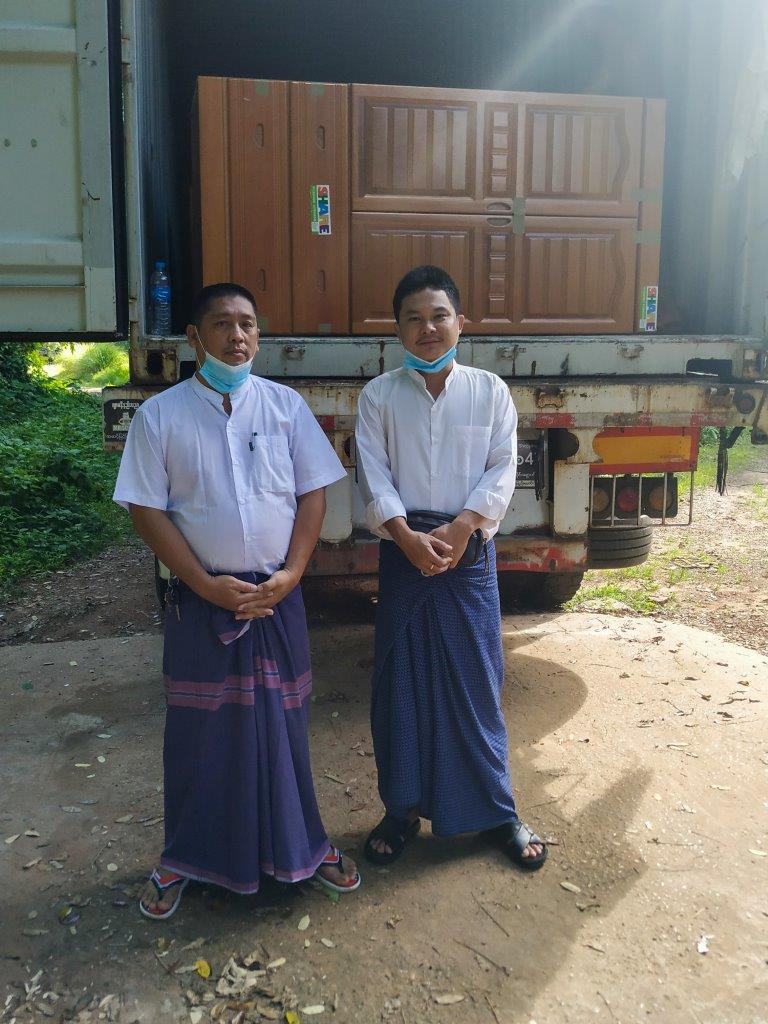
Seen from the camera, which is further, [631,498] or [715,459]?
[715,459]

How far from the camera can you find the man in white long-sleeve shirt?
2.49 m

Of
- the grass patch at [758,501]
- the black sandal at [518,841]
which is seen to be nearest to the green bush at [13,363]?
the grass patch at [758,501]

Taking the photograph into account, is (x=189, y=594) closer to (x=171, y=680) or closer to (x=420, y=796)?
(x=171, y=680)

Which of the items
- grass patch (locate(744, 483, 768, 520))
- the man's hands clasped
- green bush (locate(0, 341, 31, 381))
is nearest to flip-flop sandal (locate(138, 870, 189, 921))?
the man's hands clasped

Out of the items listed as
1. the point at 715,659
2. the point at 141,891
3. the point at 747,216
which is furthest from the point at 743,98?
the point at 141,891

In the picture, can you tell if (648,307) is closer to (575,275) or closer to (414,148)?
(575,275)

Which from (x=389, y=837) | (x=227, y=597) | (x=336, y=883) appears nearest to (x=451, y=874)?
(x=389, y=837)

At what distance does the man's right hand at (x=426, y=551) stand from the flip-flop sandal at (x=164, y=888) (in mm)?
998

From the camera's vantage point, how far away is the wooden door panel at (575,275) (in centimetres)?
350

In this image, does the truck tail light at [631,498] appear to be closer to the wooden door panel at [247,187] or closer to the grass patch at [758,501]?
the wooden door panel at [247,187]

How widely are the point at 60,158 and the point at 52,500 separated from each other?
4801 millimetres

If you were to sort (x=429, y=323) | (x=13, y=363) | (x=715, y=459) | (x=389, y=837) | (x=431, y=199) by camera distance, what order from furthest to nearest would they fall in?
(x=13, y=363)
(x=715, y=459)
(x=431, y=199)
(x=389, y=837)
(x=429, y=323)

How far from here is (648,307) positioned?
3643 mm

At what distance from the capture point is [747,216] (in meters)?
3.51
